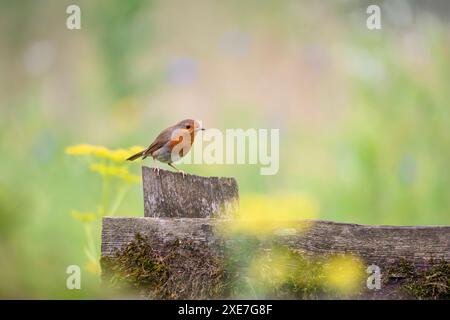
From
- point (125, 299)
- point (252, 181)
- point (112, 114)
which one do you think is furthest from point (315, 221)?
point (112, 114)

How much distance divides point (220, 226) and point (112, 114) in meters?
A: 2.13

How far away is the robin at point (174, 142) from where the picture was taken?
3.89 meters

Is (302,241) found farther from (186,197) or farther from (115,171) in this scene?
(115,171)

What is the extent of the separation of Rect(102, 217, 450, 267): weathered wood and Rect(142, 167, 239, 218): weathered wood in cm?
12

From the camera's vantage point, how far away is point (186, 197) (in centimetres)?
274

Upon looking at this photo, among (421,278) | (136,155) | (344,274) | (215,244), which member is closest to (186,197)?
(215,244)

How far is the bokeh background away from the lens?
4.47 meters

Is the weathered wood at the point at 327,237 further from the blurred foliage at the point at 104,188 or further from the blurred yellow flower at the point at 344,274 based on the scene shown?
the blurred foliage at the point at 104,188

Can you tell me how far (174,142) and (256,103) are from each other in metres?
1.01

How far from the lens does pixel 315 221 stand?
8.54 ft

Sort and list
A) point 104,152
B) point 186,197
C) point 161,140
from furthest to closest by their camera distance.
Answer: point 161,140
point 104,152
point 186,197

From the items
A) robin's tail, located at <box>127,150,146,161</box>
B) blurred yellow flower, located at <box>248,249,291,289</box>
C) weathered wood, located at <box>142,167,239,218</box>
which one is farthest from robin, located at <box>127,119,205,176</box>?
blurred yellow flower, located at <box>248,249,291,289</box>

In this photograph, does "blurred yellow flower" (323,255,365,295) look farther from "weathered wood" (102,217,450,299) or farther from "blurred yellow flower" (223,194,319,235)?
"blurred yellow flower" (223,194,319,235)
